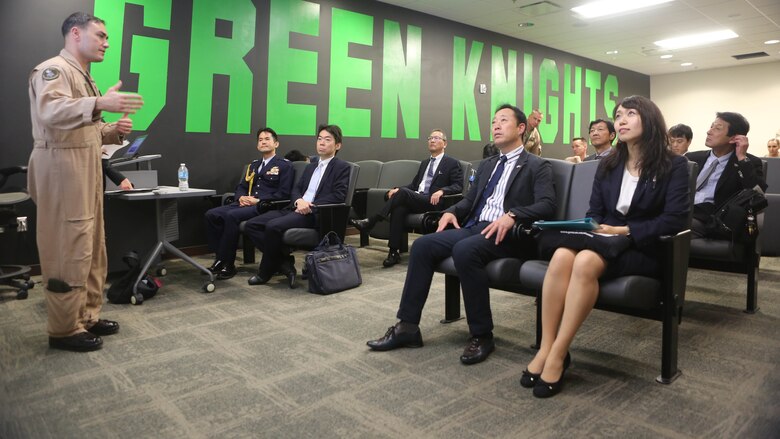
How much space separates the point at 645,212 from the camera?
233 cm

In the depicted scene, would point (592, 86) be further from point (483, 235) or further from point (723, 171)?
point (483, 235)

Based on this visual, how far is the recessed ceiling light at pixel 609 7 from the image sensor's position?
6.83m

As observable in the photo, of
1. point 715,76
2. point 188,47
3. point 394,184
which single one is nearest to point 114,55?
point 188,47

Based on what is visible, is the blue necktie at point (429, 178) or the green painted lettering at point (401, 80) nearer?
the blue necktie at point (429, 178)

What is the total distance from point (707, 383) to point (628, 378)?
1.01 ft

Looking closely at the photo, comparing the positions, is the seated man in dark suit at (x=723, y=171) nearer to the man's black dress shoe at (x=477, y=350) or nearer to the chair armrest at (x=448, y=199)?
the man's black dress shoe at (x=477, y=350)

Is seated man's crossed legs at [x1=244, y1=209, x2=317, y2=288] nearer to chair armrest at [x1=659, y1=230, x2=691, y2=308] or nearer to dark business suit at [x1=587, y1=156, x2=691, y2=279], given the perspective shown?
dark business suit at [x1=587, y1=156, x2=691, y2=279]

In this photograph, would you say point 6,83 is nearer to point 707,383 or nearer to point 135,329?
point 135,329

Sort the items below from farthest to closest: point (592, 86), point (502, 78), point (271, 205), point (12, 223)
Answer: point (592, 86), point (502, 78), point (271, 205), point (12, 223)

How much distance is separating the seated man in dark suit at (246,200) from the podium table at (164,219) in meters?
0.26

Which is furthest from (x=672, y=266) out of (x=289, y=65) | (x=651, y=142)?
(x=289, y=65)

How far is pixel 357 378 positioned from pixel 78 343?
1.43 m

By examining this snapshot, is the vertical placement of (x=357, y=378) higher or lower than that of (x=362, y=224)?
lower

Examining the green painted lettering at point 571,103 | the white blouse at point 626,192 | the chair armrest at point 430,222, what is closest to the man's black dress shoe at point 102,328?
the chair armrest at point 430,222
